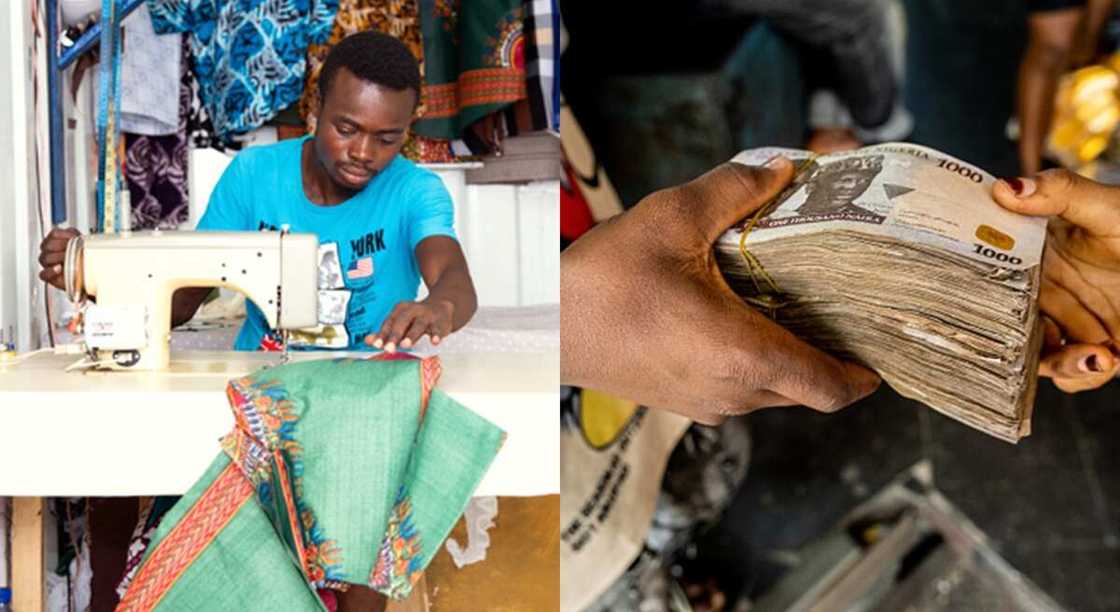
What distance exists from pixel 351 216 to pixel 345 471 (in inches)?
13.4

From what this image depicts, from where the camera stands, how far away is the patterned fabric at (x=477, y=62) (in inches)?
47.8

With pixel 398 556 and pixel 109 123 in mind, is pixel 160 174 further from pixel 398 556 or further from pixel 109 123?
pixel 398 556

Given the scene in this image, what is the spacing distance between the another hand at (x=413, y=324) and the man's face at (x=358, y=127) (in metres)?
0.17

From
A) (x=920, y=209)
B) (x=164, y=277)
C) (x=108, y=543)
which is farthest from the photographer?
(x=108, y=543)

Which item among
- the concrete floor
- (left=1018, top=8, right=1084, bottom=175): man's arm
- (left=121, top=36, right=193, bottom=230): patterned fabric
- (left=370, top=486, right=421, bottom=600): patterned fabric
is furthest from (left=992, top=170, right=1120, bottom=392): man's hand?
(left=121, top=36, right=193, bottom=230): patterned fabric

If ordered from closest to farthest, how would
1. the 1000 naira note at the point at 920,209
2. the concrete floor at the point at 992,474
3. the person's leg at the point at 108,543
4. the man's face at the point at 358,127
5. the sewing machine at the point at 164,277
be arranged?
the 1000 naira note at the point at 920,209 → the concrete floor at the point at 992,474 → the sewing machine at the point at 164,277 → the man's face at the point at 358,127 → the person's leg at the point at 108,543

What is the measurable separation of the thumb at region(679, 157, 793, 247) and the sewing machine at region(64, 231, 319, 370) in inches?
22.5

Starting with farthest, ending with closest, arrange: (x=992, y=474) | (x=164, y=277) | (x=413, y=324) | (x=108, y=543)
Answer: (x=108, y=543), (x=413, y=324), (x=164, y=277), (x=992, y=474)

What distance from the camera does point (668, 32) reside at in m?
0.88

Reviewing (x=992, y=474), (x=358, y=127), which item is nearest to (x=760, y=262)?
(x=992, y=474)

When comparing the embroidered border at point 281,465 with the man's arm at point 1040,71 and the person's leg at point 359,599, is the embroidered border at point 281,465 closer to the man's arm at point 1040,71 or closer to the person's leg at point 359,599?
the person's leg at point 359,599

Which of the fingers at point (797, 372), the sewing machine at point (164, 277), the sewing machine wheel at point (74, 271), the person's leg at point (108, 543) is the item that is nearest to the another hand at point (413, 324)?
the sewing machine at point (164, 277)

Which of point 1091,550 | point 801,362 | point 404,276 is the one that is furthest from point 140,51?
point 1091,550

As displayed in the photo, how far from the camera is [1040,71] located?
0.75 m
